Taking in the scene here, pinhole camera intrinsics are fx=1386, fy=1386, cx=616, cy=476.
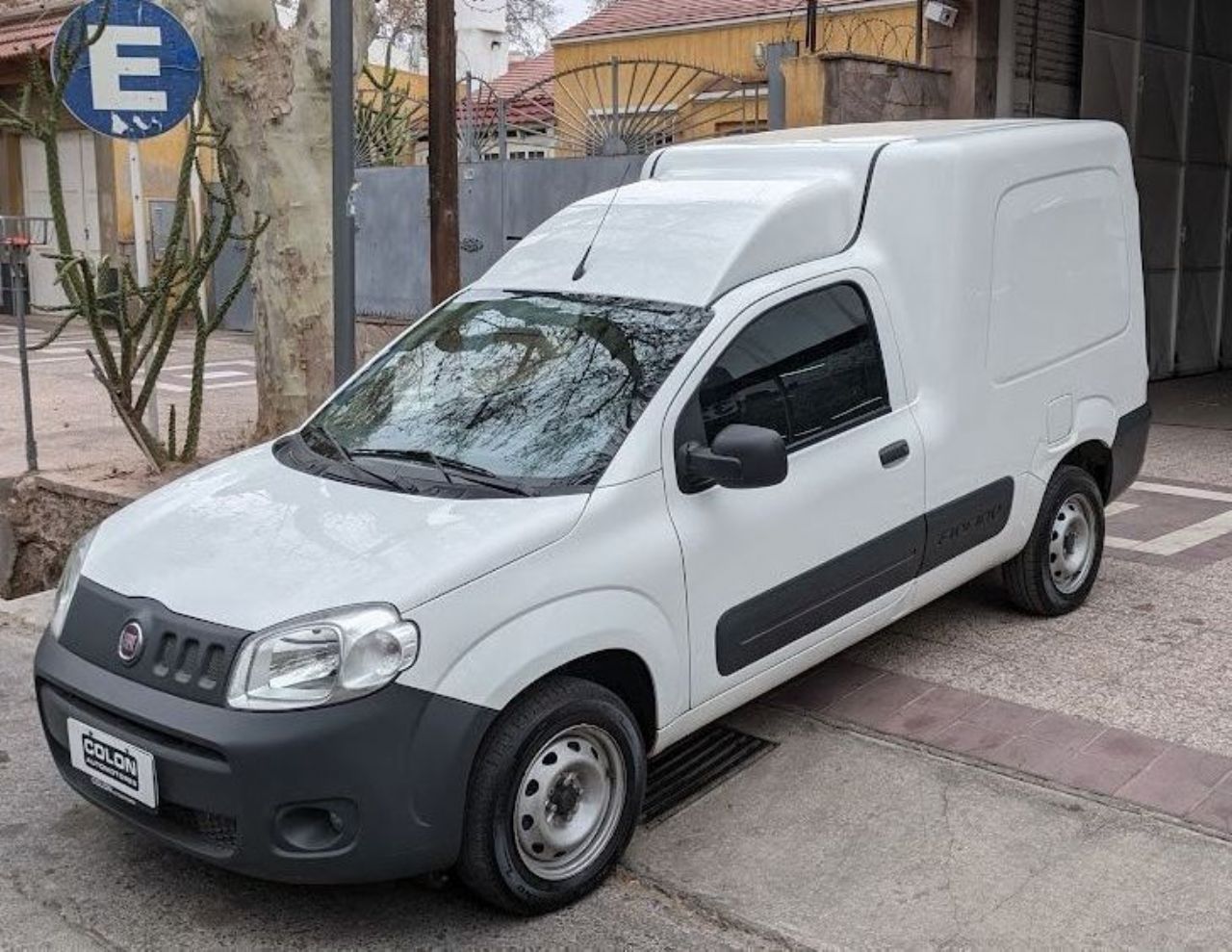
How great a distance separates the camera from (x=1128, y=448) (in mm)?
6254

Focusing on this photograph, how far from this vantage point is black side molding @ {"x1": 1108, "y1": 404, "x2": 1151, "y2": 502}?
20.2 feet

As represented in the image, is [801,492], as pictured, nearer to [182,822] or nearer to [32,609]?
[182,822]

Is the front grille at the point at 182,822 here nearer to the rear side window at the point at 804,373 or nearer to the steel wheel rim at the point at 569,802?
the steel wheel rim at the point at 569,802

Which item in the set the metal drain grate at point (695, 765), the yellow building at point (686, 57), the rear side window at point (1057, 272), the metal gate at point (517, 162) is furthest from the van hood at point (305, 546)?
the yellow building at point (686, 57)

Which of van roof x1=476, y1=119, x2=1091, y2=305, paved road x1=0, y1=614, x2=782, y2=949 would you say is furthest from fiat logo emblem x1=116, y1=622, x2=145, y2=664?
van roof x1=476, y1=119, x2=1091, y2=305

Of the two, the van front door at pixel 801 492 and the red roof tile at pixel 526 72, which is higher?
the red roof tile at pixel 526 72

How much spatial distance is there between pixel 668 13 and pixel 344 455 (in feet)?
56.3

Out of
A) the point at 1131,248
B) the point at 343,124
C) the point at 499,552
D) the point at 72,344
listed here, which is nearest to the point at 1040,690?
the point at 1131,248

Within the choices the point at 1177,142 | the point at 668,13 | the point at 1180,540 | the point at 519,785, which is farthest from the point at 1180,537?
the point at 668,13

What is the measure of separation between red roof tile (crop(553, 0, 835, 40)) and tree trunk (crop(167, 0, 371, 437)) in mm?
10117

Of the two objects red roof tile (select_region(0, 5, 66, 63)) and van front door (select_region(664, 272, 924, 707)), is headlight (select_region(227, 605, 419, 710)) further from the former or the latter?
red roof tile (select_region(0, 5, 66, 63))

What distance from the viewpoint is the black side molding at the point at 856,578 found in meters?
4.21

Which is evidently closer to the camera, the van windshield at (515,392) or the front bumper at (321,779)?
the front bumper at (321,779)

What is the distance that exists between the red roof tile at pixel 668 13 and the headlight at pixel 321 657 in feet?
50.1
